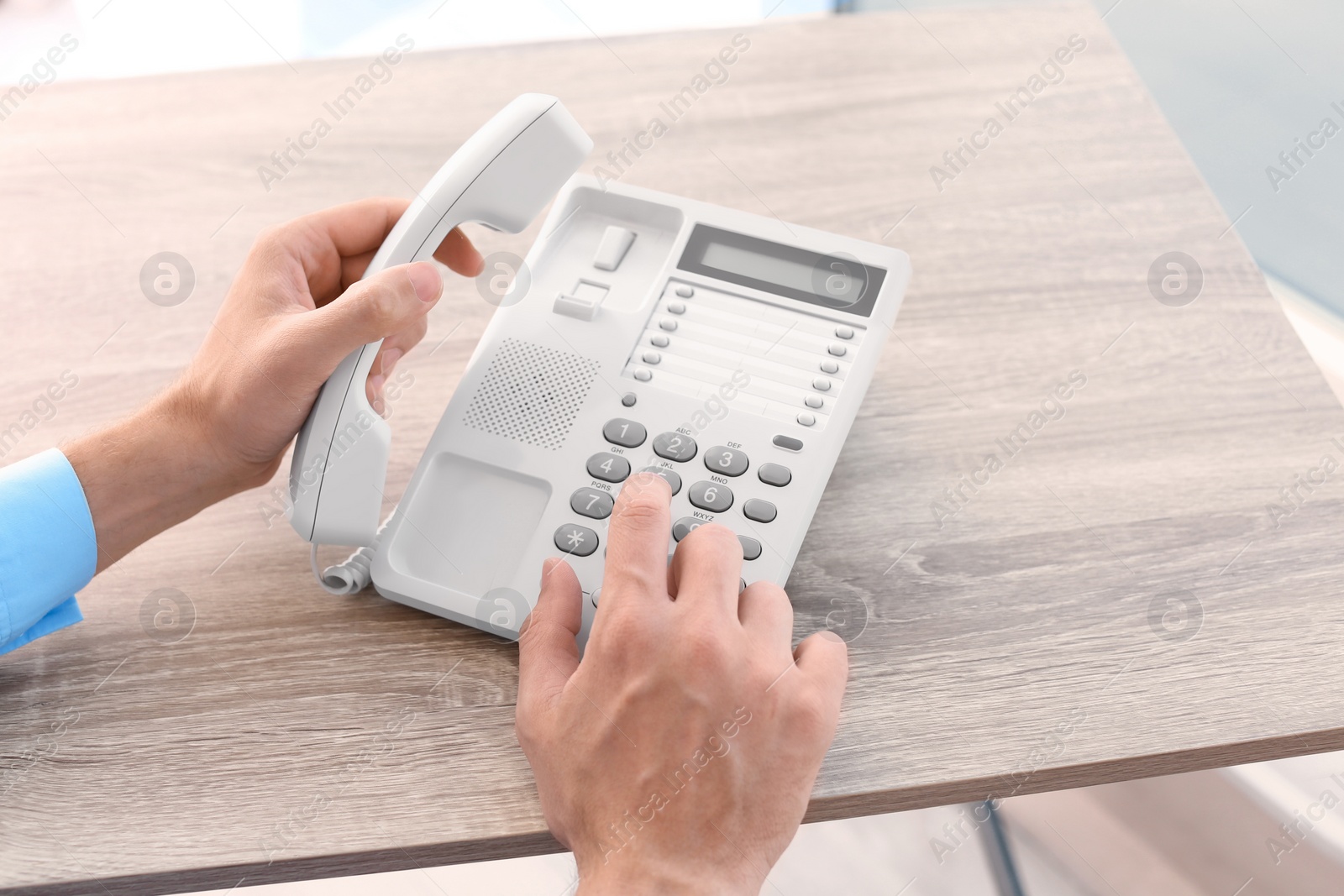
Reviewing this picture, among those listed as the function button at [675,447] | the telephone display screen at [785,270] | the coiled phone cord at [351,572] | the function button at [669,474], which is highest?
the telephone display screen at [785,270]

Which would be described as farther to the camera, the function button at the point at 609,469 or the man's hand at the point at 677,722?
the function button at the point at 609,469

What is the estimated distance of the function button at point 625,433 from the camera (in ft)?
2.11

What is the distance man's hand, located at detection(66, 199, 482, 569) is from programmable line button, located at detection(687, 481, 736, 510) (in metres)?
0.21

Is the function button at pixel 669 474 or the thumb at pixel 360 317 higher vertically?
the thumb at pixel 360 317

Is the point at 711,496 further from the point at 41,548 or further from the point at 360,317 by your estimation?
the point at 41,548

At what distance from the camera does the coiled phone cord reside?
64 centimetres

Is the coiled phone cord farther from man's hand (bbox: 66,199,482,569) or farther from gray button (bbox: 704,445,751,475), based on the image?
gray button (bbox: 704,445,751,475)

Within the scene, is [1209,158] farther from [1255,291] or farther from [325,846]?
[325,846]

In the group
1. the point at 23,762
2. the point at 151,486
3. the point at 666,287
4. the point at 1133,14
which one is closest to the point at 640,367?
the point at 666,287

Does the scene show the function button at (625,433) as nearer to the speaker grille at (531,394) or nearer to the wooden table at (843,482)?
the speaker grille at (531,394)

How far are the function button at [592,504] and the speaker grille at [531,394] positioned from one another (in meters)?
0.04

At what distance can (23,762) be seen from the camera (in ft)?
1.92

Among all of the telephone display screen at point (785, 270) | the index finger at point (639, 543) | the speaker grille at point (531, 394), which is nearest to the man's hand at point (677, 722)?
the index finger at point (639, 543)

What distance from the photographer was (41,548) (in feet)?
2.03
